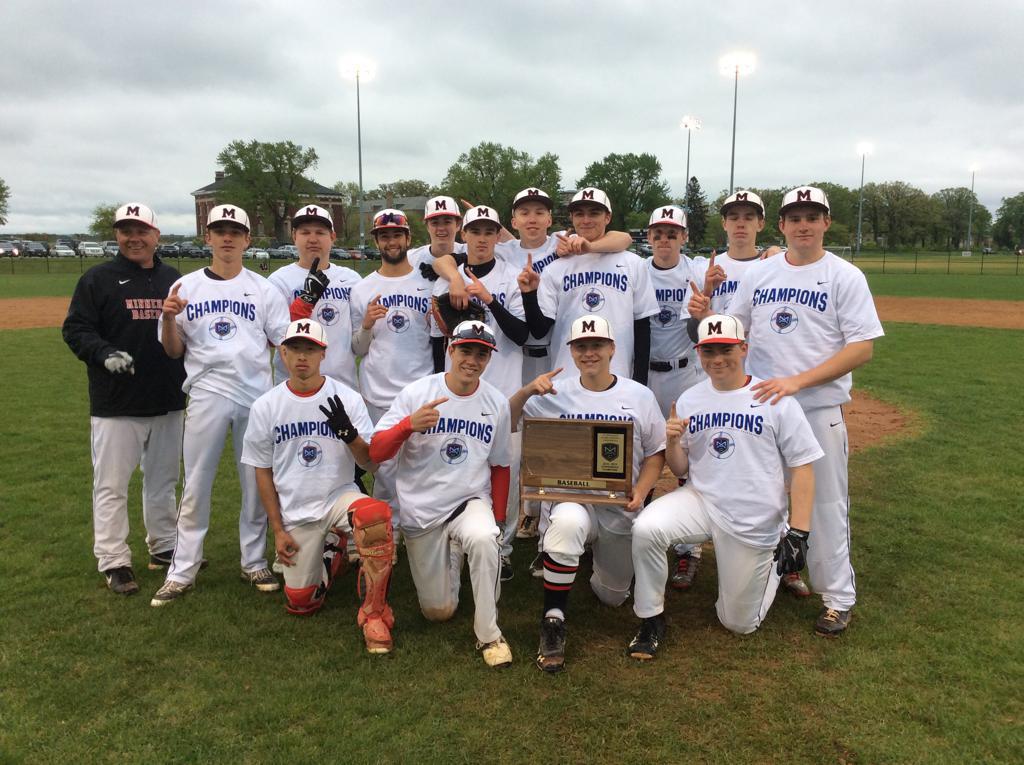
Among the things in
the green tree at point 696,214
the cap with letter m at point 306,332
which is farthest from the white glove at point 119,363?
the green tree at point 696,214

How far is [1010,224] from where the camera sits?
341 feet

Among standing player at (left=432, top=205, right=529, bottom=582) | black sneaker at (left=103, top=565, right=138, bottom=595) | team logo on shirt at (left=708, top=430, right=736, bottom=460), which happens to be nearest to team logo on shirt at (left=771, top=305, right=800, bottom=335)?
team logo on shirt at (left=708, top=430, right=736, bottom=460)

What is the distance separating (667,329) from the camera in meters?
5.57

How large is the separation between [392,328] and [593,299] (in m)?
1.50

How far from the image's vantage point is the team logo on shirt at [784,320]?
451 cm

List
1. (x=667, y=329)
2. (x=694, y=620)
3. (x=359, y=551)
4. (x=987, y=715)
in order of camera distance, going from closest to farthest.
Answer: (x=987, y=715)
(x=359, y=551)
(x=694, y=620)
(x=667, y=329)

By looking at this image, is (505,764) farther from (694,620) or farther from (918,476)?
(918,476)

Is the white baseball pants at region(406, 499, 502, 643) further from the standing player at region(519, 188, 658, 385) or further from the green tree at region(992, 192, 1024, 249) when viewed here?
the green tree at region(992, 192, 1024, 249)

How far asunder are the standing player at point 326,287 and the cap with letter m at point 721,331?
265cm

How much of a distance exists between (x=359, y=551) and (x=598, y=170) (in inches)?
4003

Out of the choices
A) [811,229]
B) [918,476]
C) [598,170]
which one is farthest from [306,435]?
[598,170]

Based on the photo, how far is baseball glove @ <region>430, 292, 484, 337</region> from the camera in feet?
15.8

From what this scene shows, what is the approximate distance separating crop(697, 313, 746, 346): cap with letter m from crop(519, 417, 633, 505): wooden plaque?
69 cm

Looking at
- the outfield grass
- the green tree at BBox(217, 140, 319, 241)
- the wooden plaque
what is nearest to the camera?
the outfield grass
